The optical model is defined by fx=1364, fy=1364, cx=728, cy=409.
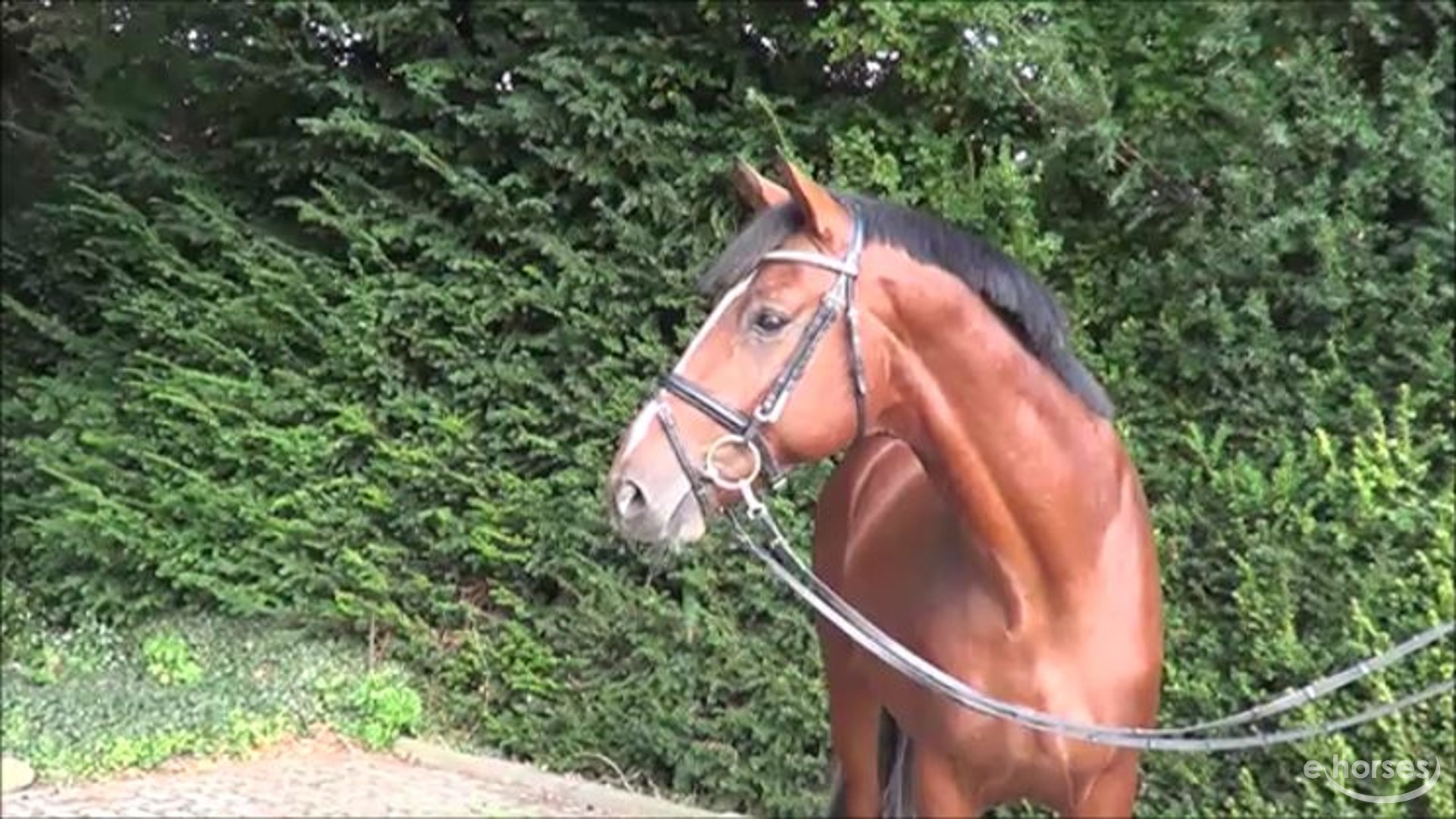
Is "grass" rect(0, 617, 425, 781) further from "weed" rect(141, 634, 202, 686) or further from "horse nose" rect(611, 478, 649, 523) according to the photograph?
"horse nose" rect(611, 478, 649, 523)

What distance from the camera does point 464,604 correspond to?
568 centimetres

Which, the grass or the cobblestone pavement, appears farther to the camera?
the grass

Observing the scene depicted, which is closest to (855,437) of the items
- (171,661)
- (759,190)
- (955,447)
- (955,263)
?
(955,447)

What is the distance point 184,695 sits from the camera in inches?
218

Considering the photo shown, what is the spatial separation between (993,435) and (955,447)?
6 cm

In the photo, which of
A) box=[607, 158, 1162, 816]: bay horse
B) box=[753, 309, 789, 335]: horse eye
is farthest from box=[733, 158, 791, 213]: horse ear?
box=[753, 309, 789, 335]: horse eye

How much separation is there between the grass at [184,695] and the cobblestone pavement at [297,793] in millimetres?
107

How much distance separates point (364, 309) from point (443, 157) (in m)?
0.75

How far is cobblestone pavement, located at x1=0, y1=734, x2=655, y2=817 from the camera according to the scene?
15.1 feet

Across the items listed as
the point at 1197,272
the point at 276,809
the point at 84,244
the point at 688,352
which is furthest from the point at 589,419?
the point at 84,244

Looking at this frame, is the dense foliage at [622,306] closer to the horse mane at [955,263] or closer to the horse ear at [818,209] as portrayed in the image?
the horse mane at [955,263]

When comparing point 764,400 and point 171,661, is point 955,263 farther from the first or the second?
point 171,661

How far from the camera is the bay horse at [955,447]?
2084 mm

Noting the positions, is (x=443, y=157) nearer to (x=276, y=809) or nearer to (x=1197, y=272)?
(x=276, y=809)
